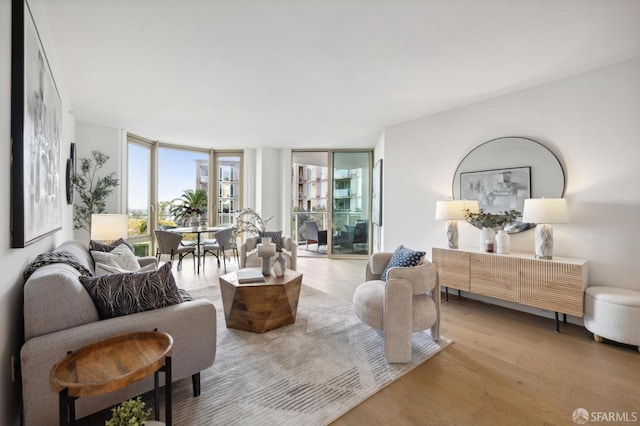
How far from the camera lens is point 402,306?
2.17m

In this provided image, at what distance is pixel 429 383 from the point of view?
1938 millimetres

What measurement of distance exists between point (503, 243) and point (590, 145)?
4.21ft

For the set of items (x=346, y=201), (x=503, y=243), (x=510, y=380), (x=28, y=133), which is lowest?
(x=510, y=380)

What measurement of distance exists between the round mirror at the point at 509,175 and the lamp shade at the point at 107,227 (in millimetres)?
4655

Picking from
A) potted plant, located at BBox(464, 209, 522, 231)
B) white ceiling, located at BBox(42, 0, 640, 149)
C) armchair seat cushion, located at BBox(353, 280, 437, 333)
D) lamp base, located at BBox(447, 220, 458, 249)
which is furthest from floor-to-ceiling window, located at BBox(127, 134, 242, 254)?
potted plant, located at BBox(464, 209, 522, 231)

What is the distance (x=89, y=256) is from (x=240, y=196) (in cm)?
445

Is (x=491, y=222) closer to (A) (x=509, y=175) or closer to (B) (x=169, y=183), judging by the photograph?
(A) (x=509, y=175)

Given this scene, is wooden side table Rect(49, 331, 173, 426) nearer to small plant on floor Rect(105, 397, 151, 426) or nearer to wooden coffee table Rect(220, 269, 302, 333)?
small plant on floor Rect(105, 397, 151, 426)

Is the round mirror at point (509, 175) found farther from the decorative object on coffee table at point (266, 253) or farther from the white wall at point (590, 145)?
the decorative object on coffee table at point (266, 253)

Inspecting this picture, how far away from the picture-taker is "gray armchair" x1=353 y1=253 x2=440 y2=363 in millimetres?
2164

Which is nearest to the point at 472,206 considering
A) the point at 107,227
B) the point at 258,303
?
the point at 258,303

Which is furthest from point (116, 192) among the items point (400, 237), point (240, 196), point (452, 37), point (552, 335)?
point (552, 335)

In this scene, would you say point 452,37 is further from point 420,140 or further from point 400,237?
point 400,237

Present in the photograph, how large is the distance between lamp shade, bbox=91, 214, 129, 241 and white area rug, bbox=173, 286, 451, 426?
6.98ft
